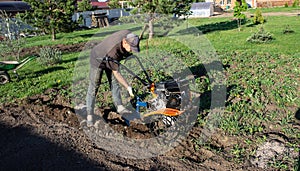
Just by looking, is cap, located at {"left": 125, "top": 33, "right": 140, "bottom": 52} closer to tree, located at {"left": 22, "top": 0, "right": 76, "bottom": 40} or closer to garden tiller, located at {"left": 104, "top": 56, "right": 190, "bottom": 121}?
garden tiller, located at {"left": 104, "top": 56, "right": 190, "bottom": 121}

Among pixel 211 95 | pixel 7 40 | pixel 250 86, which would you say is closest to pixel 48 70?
pixel 7 40

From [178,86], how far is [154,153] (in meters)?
1.00

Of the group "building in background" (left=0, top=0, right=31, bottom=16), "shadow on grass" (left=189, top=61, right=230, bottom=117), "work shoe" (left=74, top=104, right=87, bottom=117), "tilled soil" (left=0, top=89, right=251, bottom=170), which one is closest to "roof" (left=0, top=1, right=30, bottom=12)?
"building in background" (left=0, top=0, right=31, bottom=16)

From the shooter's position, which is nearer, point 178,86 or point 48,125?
point 178,86

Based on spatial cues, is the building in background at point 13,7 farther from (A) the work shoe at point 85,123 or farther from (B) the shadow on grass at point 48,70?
(A) the work shoe at point 85,123

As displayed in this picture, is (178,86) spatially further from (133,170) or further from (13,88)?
(13,88)

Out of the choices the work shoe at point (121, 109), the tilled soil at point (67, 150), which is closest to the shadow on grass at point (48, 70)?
the tilled soil at point (67, 150)

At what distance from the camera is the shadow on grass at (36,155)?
3.69m

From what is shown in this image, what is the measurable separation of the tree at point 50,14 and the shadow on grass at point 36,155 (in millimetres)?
12099

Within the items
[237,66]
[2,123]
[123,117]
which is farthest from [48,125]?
[237,66]

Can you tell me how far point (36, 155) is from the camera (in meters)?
3.95

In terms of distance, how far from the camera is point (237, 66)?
8.31 meters

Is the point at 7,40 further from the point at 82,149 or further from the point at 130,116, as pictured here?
the point at 82,149

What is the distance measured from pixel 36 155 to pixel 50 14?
13143 mm
